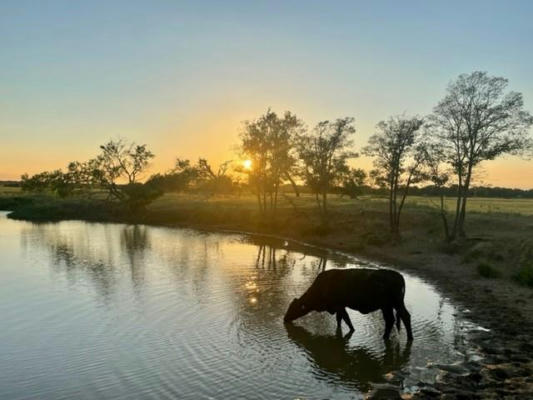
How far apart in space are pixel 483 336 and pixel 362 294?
4.66 meters

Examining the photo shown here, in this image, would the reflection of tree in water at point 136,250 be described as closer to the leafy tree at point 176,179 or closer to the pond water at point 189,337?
the pond water at point 189,337

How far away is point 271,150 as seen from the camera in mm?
67688

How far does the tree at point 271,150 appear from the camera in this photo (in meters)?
65.7

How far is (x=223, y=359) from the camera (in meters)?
16.1

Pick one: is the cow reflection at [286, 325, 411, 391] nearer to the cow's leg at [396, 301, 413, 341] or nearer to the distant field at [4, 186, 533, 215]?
the cow's leg at [396, 301, 413, 341]

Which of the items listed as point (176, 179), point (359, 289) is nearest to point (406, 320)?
point (359, 289)

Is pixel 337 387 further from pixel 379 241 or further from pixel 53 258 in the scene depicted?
pixel 379 241

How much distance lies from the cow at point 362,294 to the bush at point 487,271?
1396cm

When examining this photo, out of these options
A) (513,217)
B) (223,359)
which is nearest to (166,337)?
(223,359)

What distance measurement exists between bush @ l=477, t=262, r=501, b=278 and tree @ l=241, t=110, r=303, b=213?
3610 cm

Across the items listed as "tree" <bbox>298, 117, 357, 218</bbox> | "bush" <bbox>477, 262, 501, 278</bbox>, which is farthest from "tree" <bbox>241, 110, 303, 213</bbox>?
"bush" <bbox>477, 262, 501, 278</bbox>

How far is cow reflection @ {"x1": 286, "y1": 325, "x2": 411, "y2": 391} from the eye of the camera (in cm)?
1483

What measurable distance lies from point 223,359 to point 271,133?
53.2 m

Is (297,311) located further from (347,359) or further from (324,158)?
(324,158)
